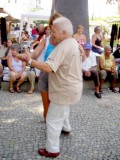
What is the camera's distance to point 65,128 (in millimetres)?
4715

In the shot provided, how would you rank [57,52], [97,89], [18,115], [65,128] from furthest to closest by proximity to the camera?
[97,89] < [18,115] < [65,128] < [57,52]

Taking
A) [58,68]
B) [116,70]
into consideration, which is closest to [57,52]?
[58,68]

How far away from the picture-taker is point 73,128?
5.09m

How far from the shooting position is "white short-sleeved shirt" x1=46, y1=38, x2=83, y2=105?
3.47 m

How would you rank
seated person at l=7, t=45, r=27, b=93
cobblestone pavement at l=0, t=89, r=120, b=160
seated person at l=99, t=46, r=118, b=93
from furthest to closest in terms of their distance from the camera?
1. seated person at l=99, t=46, r=118, b=93
2. seated person at l=7, t=45, r=27, b=93
3. cobblestone pavement at l=0, t=89, r=120, b=160

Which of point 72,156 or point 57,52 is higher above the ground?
point 57,52

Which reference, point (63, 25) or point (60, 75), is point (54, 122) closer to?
point (60, 75)

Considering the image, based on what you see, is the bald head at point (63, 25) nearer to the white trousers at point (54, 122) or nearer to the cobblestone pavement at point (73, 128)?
the white trousers at point (54, 122)

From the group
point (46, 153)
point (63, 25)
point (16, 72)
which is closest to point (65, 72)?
point (63, 25)

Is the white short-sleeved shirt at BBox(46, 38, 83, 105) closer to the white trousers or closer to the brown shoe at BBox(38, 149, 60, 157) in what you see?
the white trousers

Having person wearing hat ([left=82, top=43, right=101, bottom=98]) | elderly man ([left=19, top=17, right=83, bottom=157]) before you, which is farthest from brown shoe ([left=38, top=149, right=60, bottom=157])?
person wearing hat ([left=82, top=43, right=101, bottom=98])

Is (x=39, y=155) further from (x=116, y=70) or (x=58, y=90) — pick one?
(x=116, y=70)

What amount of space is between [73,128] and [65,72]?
5.64ft

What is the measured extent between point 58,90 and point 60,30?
73 cm
